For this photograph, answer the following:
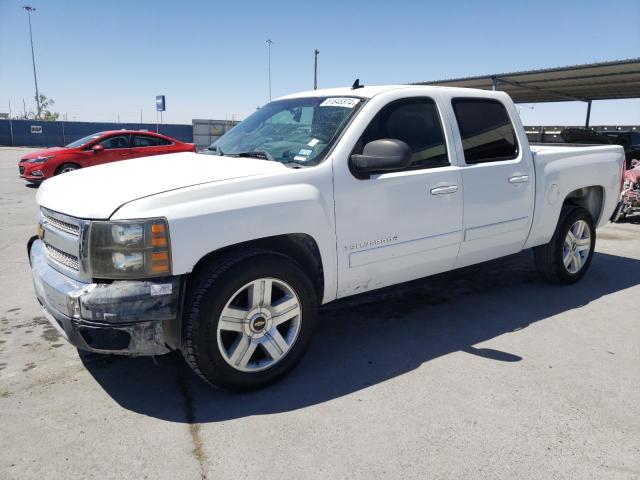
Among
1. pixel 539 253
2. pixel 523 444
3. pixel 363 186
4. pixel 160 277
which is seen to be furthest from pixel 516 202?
pixel 160 277

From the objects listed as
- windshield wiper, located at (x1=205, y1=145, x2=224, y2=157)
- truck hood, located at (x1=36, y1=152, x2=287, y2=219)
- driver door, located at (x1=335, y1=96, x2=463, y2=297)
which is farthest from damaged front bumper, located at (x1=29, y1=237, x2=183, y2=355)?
windshield wiper, located at (x1=205, y1=145, x2=224, y2=157)

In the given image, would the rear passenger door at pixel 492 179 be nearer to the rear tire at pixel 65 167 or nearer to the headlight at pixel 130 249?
the headlight at pixel 130 249

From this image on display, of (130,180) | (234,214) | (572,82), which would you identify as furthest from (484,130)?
(572,82)

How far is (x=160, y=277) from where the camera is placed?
8.74 feet

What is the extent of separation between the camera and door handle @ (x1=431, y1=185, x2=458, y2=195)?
3689 mm

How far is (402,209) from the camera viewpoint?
11.6 feet

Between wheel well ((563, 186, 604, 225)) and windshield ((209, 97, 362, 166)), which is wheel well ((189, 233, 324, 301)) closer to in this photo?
windshield ((209, 97, 362, 166))

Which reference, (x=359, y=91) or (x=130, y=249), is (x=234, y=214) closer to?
(x=130, y=249)

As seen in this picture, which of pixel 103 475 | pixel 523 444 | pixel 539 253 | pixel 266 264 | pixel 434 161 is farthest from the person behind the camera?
pixel 539 253

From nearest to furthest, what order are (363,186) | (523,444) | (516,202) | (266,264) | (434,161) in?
1. (523,444)
2. (266,264)
3. (363,186)
4. (434,161)
5. (516,202)

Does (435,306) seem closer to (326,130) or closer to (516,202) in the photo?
(516,202)

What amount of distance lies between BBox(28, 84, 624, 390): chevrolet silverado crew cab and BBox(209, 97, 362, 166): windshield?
15 mm

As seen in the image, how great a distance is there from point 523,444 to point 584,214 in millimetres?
3325

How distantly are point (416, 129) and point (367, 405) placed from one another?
79.5 inches
